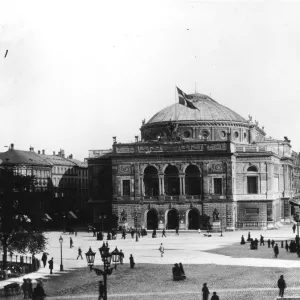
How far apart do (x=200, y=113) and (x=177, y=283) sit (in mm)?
62554

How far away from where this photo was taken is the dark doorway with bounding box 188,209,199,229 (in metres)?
85.1

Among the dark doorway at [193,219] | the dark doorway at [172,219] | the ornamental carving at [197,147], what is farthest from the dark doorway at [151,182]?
the ornamental carving at [197,147]

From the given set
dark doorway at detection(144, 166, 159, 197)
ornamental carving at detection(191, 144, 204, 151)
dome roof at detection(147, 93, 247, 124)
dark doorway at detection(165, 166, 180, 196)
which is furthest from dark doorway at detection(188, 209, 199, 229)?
dome roof at detection(147, 93, 247, 124)

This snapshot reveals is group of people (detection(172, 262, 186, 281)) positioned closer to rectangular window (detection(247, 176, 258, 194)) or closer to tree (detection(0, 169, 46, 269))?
tree (detection(0, 169, 46, 269))

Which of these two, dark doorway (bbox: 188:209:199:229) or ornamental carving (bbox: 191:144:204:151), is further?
dark doorway (bbox: 188:209:199:229)

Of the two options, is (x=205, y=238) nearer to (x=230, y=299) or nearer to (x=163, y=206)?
(x=163, y=206)

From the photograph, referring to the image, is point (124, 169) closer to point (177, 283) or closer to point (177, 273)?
point (177, 273)

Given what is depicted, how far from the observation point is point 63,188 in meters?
130

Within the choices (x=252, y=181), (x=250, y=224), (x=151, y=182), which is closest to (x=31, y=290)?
(x=151, y=182)

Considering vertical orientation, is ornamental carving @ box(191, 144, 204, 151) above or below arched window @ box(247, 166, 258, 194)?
above

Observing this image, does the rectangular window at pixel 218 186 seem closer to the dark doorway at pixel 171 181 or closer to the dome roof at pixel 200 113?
the dark doorway at pixel 171 181

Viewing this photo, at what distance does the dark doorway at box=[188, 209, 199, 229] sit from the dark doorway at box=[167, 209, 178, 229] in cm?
189

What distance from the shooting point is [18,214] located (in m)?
49.3

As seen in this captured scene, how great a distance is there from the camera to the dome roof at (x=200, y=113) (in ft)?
323
